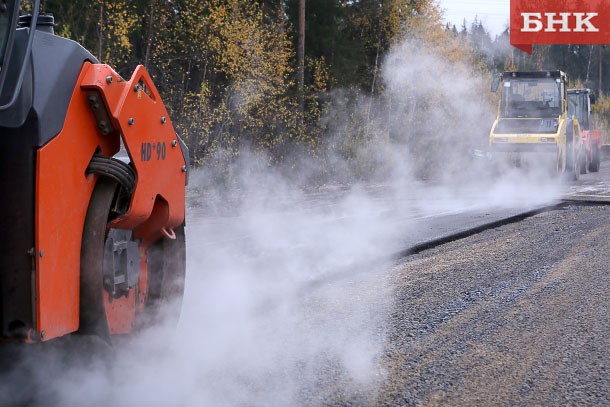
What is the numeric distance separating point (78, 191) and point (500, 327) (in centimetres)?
261

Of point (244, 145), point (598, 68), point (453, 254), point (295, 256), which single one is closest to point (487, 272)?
point (453, 254)

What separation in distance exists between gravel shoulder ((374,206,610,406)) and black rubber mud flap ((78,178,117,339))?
1.14 metres

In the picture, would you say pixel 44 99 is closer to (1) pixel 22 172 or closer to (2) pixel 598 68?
(1) pixel 22 172

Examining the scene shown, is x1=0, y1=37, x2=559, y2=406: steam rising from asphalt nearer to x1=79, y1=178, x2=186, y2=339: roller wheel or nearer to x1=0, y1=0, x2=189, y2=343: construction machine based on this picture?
x1=79, y1=178, x2=186, y2=339: roller wheel

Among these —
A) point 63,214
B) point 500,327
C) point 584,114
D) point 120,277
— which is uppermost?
point 584,114

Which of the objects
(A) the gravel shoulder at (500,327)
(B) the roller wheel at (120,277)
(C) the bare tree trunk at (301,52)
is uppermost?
(C) the bare tree trunk at (301,52)

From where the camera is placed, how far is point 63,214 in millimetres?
2441

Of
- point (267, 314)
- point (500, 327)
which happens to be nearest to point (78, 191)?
point (267, 314)

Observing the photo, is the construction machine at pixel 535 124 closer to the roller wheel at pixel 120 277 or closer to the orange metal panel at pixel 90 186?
the roller wheel at pixel 120 277

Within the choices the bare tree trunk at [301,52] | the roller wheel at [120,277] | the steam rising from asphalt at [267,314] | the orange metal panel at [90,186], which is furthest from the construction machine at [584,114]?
the orange metal panel at [90,186]

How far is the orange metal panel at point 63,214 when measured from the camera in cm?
231

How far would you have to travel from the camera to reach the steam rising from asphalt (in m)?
2.98

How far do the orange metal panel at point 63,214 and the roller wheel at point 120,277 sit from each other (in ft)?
0.16

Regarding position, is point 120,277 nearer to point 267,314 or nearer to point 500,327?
point 267,314
